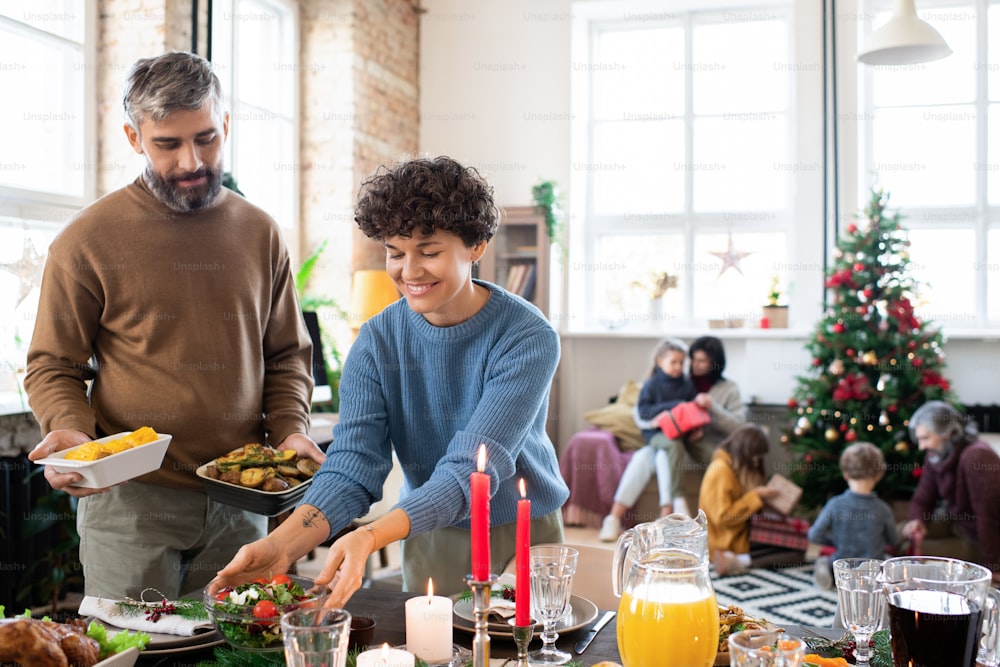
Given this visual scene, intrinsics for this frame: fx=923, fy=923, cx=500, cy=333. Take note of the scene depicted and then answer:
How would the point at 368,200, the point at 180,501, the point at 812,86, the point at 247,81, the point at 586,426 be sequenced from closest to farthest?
the point at 368,200
the point at 180,501
the point at 247,81
the point at 812,86
the point at 586,426

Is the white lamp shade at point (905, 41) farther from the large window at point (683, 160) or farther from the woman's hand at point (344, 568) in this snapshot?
the woman's hand at point (344, 568)

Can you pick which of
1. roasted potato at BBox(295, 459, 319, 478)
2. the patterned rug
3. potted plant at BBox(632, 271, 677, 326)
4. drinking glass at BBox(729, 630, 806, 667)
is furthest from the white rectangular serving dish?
potted plant at BBox(632, 271, 677, 326)

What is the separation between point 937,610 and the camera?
1.07m

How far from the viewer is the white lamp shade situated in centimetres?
441

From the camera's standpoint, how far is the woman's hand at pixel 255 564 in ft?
4.62

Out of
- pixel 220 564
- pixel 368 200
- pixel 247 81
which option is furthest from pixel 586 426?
pixel 368 200

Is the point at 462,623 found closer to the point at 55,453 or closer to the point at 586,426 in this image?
the point at 55,453

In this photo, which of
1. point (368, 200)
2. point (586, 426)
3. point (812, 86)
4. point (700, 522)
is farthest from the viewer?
point (586, 426)

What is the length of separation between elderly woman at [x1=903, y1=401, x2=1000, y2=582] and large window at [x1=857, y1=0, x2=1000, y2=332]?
1.95m

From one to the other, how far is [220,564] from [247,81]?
3862 mm

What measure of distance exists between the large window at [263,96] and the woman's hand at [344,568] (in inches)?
155

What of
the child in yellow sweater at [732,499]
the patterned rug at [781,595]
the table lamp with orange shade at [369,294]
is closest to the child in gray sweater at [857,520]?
the patterned rug at [781,595]

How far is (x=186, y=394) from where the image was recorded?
2047mm

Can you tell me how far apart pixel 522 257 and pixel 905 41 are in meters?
2.81
